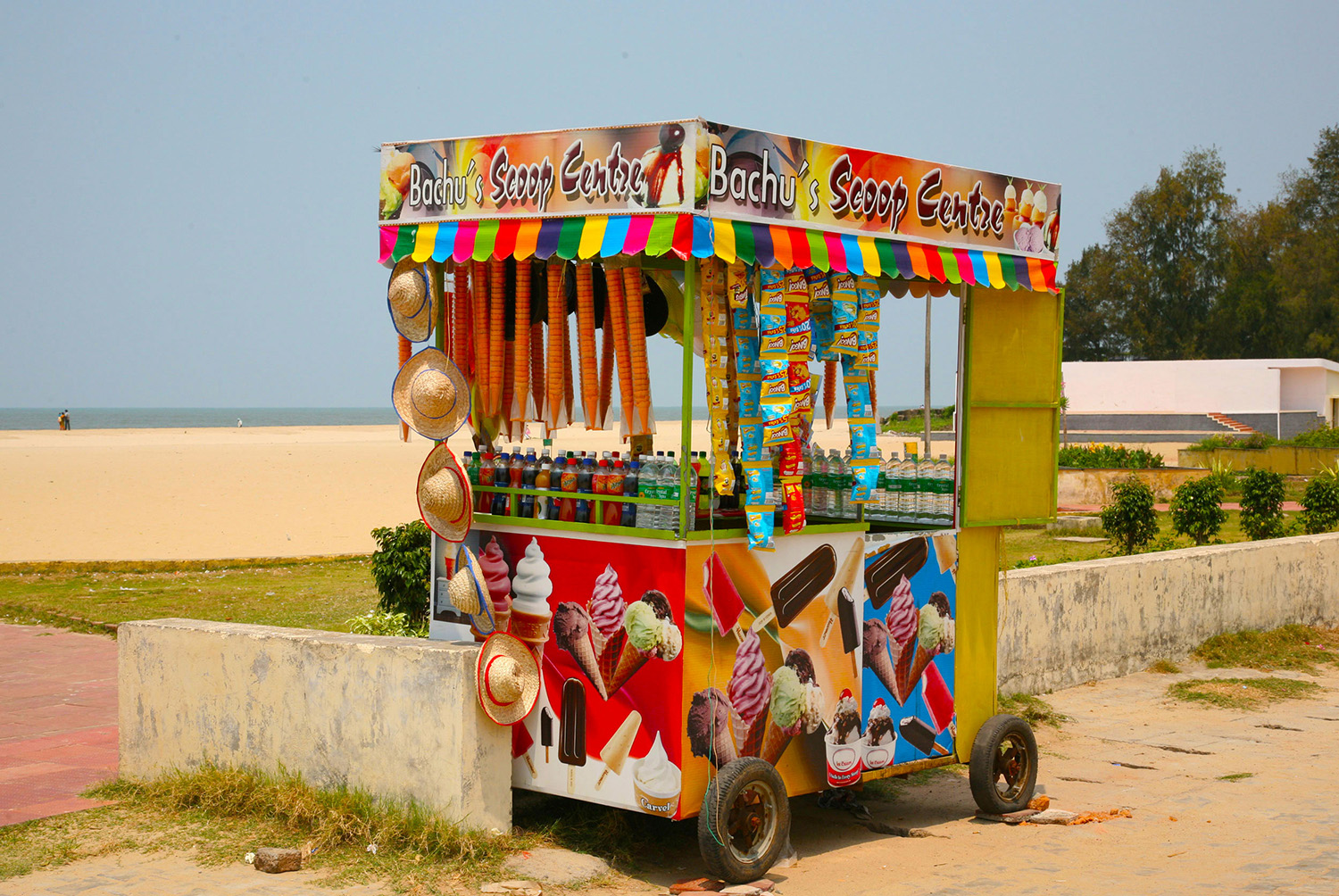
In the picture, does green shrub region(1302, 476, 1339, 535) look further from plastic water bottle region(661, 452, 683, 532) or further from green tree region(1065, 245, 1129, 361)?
green tree region(1065, 245, 1129, 361)

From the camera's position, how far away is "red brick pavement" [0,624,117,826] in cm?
699

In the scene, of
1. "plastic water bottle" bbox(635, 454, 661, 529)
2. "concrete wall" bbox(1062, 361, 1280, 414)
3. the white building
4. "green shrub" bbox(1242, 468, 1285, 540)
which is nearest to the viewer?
"plastic water bottle" bbox(635, 454, 661, 529)

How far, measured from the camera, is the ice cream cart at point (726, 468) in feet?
19.2

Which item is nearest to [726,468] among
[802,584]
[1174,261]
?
[802,584]

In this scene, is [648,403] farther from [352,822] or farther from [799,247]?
[352,822]

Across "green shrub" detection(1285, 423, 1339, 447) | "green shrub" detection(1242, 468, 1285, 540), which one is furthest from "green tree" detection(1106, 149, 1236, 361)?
"green shrub" detection(1242, 468, 1285, 540)

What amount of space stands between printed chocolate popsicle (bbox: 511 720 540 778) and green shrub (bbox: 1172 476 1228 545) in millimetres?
12359

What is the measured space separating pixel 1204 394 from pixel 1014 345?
4579 centimetres

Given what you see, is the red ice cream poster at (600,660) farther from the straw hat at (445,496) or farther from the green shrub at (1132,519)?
the green shrub at (1132,519)

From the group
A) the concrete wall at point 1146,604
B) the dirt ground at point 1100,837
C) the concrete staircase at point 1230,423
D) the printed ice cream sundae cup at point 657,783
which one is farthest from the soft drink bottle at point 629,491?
the concrete staircase at point 1230,423

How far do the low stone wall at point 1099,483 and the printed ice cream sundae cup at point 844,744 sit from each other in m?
21.3

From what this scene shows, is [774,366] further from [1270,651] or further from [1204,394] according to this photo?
[1204,394]

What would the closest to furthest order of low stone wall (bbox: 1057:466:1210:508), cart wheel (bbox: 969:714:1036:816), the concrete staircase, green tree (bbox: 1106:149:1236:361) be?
cart wheel (bbox: 969:714:1036:816) → low stone wall (bbox: 1057:466:1210:508) → the concrete staircase → green tree (bbox: 1106:149:1236:361)

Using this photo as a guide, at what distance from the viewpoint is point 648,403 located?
260 inches
